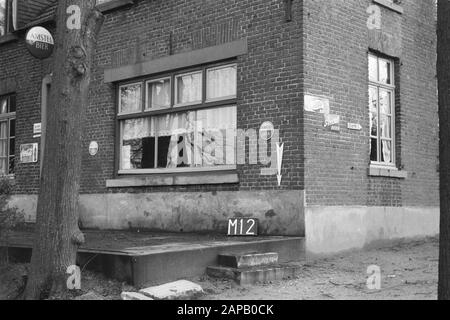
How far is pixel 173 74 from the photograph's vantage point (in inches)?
462

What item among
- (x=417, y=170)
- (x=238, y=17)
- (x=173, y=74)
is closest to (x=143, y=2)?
(x=173, y=74)

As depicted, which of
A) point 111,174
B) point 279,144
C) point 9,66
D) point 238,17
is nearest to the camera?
point 279,144

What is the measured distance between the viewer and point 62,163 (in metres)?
6.57

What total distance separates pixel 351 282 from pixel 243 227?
2505 millimetres

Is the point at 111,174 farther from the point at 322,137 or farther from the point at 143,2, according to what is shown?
the point at 322,137

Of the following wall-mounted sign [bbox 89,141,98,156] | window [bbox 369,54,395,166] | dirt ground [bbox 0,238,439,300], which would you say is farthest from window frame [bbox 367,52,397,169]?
wall-mounted sign [bbox 89,141,98,156]

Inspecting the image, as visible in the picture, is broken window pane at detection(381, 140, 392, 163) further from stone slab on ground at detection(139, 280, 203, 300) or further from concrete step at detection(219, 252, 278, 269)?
stone slab on ground at detection(139, 280, 203, 300)

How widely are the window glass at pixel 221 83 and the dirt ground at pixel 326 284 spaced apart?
3.58 m

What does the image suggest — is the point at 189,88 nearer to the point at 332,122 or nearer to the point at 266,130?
the point at 266,130

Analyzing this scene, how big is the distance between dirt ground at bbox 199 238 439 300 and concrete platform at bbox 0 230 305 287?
339 millimetres

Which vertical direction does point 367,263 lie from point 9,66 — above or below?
below

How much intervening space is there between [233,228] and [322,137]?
2.16 m

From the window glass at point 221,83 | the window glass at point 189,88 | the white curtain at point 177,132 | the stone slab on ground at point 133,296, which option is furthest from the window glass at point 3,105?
the stone slab on ground at point 133,296

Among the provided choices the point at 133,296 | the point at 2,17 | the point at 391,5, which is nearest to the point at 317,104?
the point at 391,5
